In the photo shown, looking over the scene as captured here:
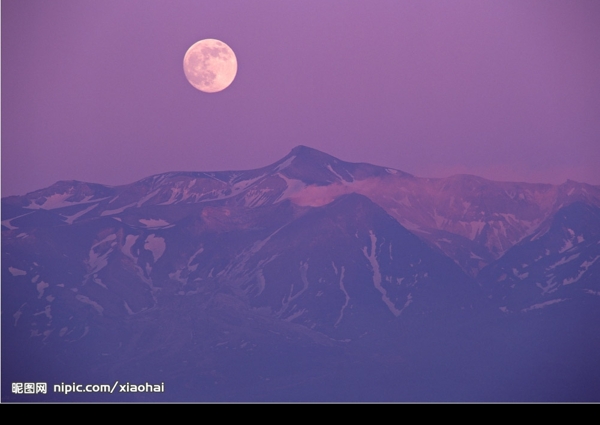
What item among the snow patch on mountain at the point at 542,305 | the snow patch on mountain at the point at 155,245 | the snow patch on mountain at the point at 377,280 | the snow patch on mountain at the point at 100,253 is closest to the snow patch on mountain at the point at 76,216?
the snow patch on mountain at the point at 100,253

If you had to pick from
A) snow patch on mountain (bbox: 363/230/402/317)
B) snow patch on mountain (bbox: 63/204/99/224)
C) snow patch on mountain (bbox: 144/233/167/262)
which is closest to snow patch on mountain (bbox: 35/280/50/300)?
snow patch on mountain (bbox: 63/204/99/224)

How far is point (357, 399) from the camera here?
457cm

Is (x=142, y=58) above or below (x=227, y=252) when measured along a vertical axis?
above

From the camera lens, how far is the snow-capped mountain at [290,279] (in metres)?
4.57

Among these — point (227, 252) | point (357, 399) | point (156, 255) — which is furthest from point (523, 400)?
point (156, 255)

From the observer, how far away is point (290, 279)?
15.2 feet

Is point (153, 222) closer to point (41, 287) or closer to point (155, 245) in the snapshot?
point (155, 245)

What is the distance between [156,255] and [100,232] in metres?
0.37

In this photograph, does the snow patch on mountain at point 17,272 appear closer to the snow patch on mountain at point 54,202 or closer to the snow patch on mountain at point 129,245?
the snow patch on mountain at point 54,202

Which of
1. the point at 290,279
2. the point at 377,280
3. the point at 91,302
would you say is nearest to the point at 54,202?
the point at 91,302

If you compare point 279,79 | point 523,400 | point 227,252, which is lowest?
point 523,400

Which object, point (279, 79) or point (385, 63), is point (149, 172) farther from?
point (385, 63)

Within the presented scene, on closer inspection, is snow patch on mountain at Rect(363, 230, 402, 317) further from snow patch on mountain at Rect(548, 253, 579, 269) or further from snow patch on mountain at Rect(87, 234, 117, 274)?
snow patch on mountain at Rect(87, 234, 117, 274)

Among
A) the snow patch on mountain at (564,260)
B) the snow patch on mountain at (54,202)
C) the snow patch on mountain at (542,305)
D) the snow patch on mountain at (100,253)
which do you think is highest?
the snow patch on mountain at (54,202)
